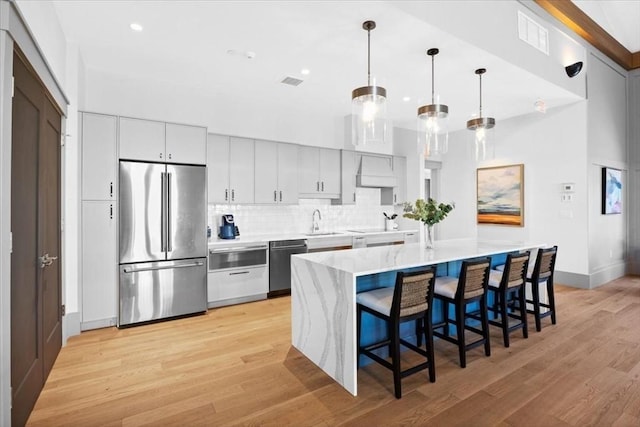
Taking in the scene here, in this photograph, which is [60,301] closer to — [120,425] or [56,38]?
[120,425]

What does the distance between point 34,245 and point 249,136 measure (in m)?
3.18

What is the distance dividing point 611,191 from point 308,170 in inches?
210

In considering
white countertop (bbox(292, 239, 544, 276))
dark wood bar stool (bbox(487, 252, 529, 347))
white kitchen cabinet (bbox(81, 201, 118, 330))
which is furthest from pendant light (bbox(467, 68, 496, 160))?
white kitchen cabinet (bbox(81, 201, 118, 330))

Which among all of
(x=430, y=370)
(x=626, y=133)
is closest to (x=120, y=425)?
(x=430, y=370)

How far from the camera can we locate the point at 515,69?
404cm

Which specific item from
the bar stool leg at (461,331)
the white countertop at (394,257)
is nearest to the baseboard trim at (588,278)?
the white countertop at (394,257)

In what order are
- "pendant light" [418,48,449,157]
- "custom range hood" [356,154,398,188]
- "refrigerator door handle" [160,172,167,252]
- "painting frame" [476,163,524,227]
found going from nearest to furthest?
"pendant light" [418,48,449,157] < "refrigerator door handle" [160,172,167,252] < "painting frame" [476,163,524,227] < "custom range hood" [356,154,398,188]

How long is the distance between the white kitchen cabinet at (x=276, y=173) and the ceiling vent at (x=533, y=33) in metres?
3.40

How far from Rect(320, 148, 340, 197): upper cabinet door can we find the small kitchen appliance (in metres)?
1.63

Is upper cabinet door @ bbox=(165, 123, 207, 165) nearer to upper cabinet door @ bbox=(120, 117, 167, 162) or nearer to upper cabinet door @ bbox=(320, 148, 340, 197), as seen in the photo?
upper cabinet door @ bbox=(120, 117, 167, 162)

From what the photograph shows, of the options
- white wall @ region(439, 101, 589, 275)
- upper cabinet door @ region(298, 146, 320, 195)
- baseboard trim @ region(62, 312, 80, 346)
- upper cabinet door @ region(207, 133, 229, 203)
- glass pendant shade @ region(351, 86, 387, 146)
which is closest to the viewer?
glass pendant shade @ region(351, 86, 387, 146)

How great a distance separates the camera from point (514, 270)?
3225 mm

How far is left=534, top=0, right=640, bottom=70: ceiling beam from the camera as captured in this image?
183 inches

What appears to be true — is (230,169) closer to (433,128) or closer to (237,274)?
(237,274)
